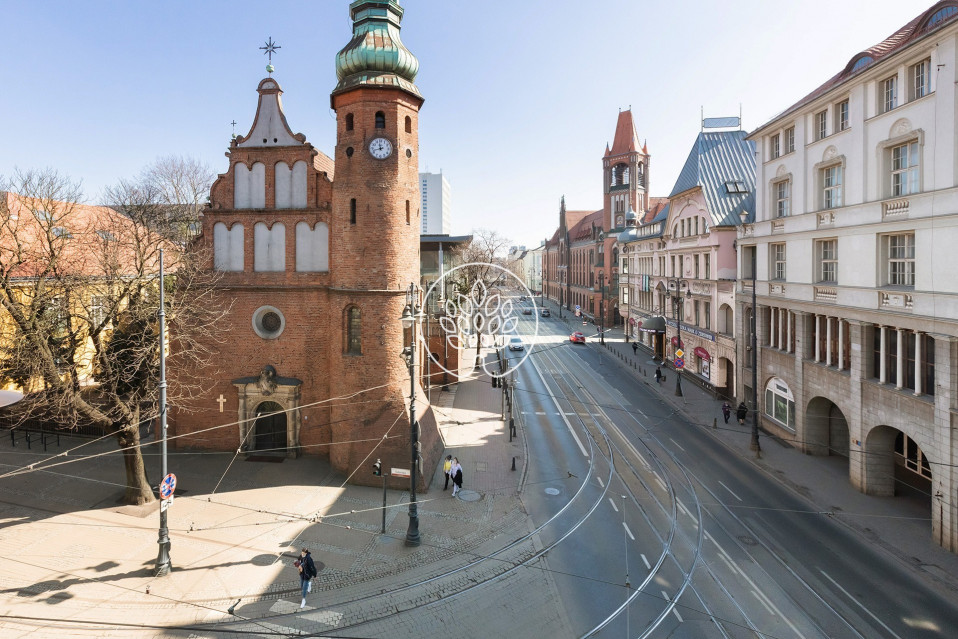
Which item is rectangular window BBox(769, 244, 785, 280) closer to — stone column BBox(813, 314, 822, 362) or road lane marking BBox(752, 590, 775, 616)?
stone column BBox(813, 314, 822, 362)

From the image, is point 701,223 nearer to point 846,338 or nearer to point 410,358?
point 846,338

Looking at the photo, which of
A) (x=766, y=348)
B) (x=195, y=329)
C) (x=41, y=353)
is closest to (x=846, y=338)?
(x=766, y=348)

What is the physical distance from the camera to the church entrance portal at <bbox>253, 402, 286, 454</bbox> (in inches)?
914

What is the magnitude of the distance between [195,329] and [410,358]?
1099 centimetres

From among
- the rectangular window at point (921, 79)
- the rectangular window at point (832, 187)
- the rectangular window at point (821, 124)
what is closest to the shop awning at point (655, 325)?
the rectangular window at point (832, 187)

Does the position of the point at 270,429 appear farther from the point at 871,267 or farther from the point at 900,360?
the point at 871,267

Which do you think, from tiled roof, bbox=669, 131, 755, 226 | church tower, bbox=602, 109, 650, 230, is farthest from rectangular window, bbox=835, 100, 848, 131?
church tower, bbox=602, 109, 650, 230

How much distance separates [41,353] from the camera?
652 inches

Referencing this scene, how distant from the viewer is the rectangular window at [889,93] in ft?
62.4

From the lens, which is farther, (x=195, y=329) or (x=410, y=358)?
(x=195, y=329)

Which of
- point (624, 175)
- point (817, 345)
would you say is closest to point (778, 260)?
point (817, 345)

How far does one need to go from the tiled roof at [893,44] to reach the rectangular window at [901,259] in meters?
6.49

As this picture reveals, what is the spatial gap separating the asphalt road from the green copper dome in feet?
57.3

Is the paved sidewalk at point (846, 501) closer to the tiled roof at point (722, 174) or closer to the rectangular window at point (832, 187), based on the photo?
the rectangular window at point (832, 187)
